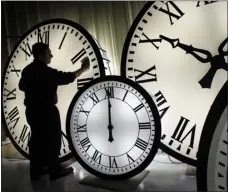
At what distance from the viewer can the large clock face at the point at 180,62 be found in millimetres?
764

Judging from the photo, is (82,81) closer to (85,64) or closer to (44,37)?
(85,64)

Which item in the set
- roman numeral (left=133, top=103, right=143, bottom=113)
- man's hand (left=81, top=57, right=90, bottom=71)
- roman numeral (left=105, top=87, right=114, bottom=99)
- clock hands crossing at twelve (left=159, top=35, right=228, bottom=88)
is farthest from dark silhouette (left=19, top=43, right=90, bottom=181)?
clock hands crossing at twelve (left=159, top=35, right=228, bottom=88)

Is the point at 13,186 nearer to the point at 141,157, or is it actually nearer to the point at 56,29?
the point at 141,157

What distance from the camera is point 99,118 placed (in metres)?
0.84

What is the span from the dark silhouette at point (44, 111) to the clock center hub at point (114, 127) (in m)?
0.12

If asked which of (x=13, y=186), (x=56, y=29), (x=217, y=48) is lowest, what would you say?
(x=13, y=186)

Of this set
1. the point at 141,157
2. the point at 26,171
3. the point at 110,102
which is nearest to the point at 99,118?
the point at 110,102

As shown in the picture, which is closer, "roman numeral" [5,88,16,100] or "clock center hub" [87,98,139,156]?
"clock center hub" [87,98,139,156]

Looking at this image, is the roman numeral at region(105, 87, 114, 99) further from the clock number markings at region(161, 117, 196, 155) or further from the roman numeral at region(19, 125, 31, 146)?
the roman numeral at region(19, 125, 31, 146)

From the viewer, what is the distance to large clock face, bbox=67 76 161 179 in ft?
2.62

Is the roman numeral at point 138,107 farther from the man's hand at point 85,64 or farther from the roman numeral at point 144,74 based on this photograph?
the man's hand at point 85,64

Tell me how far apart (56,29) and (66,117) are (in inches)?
11.4

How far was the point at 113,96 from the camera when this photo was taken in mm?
825

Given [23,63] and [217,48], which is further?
[23,63]
